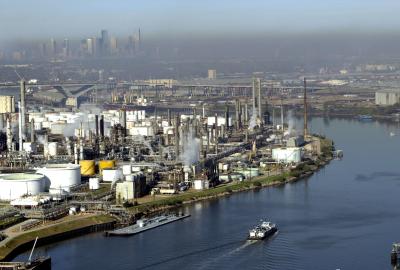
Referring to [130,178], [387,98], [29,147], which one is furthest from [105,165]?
[387,98]

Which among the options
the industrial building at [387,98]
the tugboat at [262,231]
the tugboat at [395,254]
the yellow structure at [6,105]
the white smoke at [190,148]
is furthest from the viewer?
the industrial building at [387,98]

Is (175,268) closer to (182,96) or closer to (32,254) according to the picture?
(32,254)

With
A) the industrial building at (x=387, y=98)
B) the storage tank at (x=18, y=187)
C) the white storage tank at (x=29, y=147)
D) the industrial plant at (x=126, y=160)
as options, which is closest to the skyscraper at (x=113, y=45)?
the industrial building at (x=387, y=98)

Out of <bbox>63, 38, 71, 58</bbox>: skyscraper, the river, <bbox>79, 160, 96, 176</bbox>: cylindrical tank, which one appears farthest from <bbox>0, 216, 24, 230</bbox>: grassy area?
<bbox>63, 38, 71, 58</bbox>: skyscraper

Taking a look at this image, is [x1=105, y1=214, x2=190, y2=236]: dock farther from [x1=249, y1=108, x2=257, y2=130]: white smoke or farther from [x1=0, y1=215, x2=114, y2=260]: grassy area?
[x1=249, y1=108, x2=257, y2=130]: white smoke

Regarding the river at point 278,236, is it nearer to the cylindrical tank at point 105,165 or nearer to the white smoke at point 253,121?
the cylindrical tank at point 105,165
